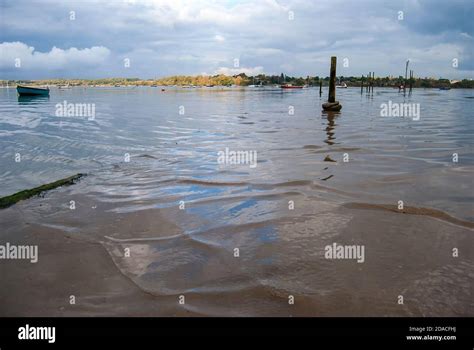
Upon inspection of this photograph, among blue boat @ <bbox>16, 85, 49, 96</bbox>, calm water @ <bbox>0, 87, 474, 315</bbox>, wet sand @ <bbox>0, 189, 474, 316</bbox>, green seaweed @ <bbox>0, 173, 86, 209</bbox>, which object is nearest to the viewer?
wet sand @ <bbox>0, 189, 474, 316</bbox>

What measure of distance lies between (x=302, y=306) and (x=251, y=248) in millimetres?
1837

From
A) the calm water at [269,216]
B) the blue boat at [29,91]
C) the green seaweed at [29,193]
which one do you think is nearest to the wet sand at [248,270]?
the calm water at [269,216]

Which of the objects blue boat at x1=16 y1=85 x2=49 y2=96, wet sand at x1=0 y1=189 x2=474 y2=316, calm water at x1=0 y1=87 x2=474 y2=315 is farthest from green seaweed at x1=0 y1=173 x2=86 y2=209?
blue boat at x1=16 y1=85 x2=49 y2=96

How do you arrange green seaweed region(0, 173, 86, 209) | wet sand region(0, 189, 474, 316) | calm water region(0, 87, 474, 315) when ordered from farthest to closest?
green seaweed region(0, 173, 86, 209) < calm water region(0, 87, 474, 315) < wet sand region(0, 189, 474, 316)

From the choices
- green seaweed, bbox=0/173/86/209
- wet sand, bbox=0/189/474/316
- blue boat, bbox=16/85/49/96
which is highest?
blue boat, bbox=16/85/49/96

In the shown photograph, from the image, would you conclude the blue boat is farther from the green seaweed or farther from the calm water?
the green seaweed

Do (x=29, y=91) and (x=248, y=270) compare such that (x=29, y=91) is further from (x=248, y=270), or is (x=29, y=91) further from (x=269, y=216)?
(x=248, y=270)

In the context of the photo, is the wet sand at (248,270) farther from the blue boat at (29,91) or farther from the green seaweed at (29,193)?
the blue boat at (29,91)

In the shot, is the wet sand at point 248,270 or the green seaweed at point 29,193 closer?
the wet sand at point 248,270

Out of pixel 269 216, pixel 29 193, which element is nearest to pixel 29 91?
pixel 29 193

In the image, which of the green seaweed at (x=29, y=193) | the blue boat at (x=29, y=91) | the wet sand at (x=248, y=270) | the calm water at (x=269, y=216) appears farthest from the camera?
the blue boat at (x=29, y=91)

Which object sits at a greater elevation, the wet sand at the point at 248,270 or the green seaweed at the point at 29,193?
the green seaweed at the point at 29,193

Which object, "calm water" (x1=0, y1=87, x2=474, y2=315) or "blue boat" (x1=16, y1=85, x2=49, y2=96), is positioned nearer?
"calm water" (x1=0, y1=87, x2=474, y2=315)

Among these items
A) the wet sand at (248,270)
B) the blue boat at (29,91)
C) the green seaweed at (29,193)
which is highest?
the blue boat at (29,91)
